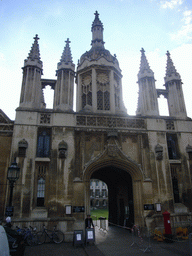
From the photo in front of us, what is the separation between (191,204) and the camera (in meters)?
13.8

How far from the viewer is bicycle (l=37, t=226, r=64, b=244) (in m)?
11.1

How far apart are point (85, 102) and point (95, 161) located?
6.06 meters

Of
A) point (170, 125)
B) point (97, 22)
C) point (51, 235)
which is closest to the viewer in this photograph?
point (51, 235)

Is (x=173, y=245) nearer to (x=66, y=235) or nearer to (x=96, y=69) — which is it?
(x=66, y=235)

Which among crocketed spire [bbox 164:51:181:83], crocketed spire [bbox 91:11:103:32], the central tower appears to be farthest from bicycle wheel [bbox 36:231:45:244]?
crocketed spire [bbox 91:11:103:32]

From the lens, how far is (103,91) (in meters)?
17.4

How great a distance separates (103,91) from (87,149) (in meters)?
5.86

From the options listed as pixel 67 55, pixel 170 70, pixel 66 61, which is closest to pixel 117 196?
pixel 170 70

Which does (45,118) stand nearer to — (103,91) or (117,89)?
(103,91)

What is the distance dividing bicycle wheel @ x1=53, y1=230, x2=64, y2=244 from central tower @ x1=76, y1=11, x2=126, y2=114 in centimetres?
888

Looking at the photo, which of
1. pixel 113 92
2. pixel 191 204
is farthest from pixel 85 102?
pixel 191 204

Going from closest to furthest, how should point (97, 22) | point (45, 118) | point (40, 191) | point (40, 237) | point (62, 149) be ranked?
point (40, 237), point (40, 191), point (62, 149), point (45, 118), point (97, 22)

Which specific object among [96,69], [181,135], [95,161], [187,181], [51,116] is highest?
[96,69]

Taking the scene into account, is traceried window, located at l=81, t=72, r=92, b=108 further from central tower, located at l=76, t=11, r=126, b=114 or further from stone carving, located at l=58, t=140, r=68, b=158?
stone carving, located at l=58, t=140, r=68, b=158
